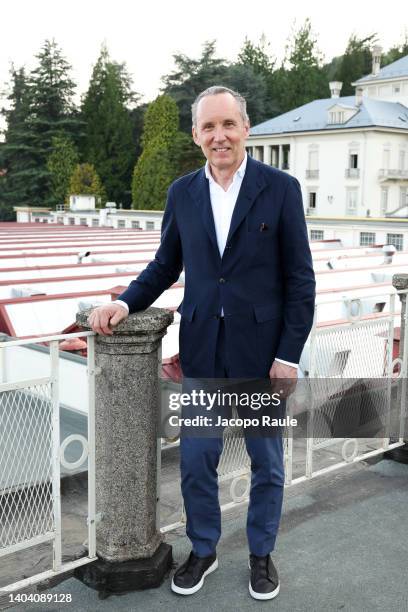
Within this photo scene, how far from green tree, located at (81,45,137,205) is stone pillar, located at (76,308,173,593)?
5803 cm

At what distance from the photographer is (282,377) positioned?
123 inches

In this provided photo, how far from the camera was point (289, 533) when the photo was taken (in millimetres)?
3793

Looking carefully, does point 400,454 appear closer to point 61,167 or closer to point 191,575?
point 191,575

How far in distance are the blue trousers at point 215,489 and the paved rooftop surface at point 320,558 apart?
209 mm

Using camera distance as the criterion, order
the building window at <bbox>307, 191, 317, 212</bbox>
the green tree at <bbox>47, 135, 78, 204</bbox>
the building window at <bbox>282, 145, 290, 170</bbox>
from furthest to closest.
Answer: the green tree at <bbox>47, 135, 78, 204</bbox>
the building window at <bbox>282, 145, 290, 170</bbox>
the building window at <bbox>307, 191, 317, 212</bbox>

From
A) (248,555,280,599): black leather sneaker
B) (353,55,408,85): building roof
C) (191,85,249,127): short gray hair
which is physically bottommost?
(248,555,280,599): black leather sneaker

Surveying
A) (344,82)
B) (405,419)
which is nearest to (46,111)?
(344,82)

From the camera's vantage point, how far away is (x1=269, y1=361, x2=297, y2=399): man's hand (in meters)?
3.12

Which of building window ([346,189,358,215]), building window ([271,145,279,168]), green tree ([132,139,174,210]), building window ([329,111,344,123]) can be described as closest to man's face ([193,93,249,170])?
building window ([346,189,358,215])


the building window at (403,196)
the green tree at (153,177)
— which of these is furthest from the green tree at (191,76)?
the building window at (403,196)

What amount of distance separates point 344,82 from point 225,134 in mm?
68525

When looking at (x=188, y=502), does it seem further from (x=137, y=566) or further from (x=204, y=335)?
(x=204, y=335)

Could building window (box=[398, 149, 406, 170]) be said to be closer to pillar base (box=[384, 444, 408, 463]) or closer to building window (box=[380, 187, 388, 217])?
building window (box=[380, 187, 388, 217])

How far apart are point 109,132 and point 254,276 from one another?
59233mm
